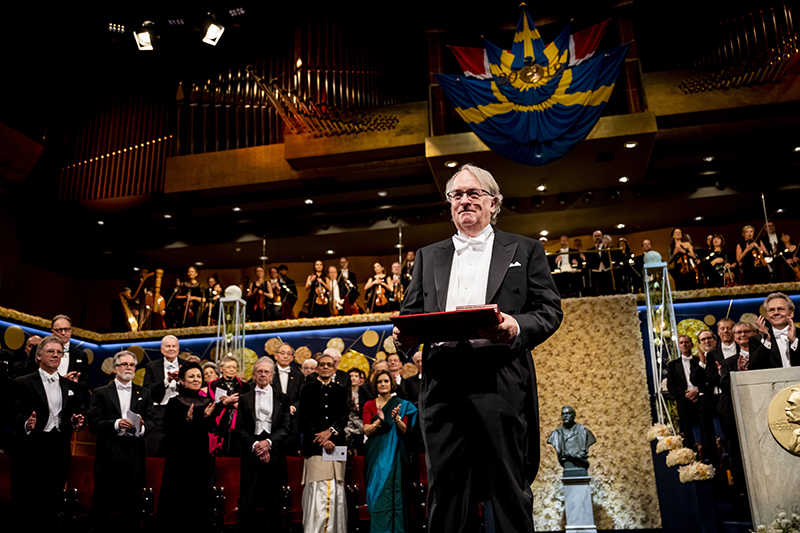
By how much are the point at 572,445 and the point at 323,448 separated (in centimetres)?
236

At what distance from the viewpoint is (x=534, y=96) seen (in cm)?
840

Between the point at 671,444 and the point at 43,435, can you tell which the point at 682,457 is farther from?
the point at 43,435

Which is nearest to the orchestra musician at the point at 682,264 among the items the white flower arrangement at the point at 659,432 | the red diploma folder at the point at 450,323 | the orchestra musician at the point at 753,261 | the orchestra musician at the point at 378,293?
the orchestra musician at the point at 753,261

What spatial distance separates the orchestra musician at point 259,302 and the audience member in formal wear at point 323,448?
5136 millimetres

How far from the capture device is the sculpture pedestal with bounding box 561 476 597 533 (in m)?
5.73

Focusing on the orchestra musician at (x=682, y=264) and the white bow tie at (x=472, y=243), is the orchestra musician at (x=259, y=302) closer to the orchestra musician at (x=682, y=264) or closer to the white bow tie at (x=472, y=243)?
the orchestra musician at (x=682, y=264)

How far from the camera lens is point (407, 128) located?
31.5ft

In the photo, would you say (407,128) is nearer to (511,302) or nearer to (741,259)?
(741,259)

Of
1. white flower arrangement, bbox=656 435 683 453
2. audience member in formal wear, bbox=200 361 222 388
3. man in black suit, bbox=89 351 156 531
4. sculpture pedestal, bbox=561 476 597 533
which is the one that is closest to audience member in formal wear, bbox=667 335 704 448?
white flower arrangement, bbox=656 435 683 453

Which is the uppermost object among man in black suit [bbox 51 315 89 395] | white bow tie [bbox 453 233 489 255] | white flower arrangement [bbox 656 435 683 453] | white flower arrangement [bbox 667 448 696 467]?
man in black suit [bbox 51 315 89 395]

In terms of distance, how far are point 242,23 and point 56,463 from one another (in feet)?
21.8

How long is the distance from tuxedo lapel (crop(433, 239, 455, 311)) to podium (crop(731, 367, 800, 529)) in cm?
195

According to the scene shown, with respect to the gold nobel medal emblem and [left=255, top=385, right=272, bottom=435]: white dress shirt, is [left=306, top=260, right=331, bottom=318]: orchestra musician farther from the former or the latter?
the gold nobel medal emblem

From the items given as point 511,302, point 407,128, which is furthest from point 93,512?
point 407,128
